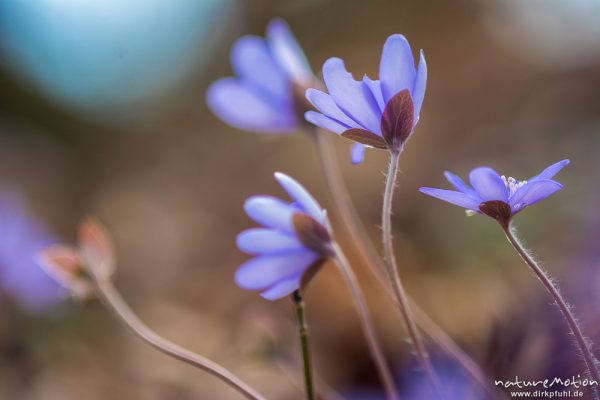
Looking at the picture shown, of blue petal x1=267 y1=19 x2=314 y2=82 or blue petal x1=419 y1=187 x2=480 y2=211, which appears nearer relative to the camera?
blue petal x1=419 y1=187 x2=480 y2=211

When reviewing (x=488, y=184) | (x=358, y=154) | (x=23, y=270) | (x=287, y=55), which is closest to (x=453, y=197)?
(x=488, y=184)

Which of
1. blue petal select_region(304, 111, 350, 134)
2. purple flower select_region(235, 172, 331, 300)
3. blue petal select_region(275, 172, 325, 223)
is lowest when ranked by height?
purple flower select_region(235, 172, 331, 300)

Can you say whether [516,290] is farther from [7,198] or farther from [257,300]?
[7,198]

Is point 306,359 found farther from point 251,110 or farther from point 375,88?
point 251,110

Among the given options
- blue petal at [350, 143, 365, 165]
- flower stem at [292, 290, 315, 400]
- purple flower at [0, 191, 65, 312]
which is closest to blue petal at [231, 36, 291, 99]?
blue petal at [350, 143, 365, 165]

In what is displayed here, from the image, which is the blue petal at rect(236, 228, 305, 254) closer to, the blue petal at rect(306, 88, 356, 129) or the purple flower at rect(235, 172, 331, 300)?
the purple flower at rect(235, 172, 331, 300)

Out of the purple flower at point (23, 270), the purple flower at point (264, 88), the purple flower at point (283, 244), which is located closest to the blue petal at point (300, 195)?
the purple flower at point (283, 244)
